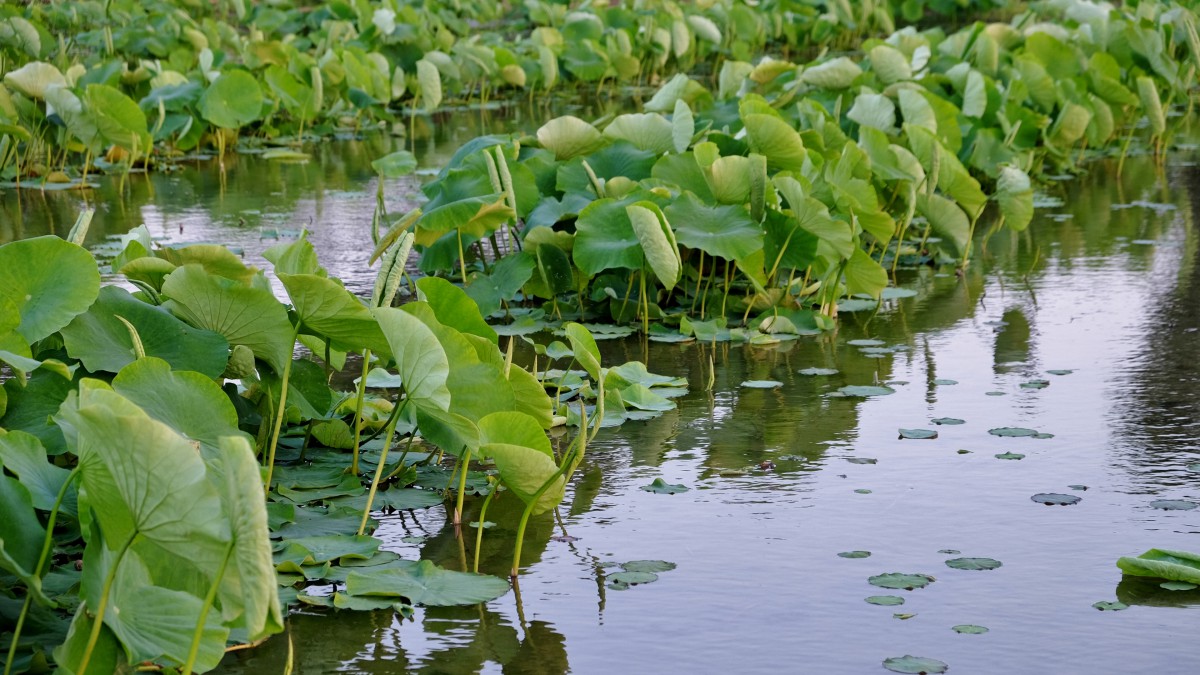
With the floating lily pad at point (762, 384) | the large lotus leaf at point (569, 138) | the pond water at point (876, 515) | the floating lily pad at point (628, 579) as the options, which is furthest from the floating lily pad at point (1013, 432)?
the large lotus leaf at point (569, 138)

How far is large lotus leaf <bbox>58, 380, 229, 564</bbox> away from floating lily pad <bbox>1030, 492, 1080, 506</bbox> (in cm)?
128

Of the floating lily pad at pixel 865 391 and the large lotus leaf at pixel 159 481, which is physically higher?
the large lotus leaf at pixel 159 481

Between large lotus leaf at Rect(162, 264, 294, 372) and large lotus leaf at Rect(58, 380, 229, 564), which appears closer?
large lotus leaf at Rect(58, 380, 229, 564)

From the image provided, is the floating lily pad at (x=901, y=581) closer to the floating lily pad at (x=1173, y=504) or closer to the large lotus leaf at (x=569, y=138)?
the floating lily pad at (x=1173, y=504)

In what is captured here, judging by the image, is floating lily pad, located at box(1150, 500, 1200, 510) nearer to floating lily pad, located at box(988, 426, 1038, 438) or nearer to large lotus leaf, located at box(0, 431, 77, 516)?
floating lily pad, located at box(988, 426, 1038, 438)

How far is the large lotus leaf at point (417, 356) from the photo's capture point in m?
1.71

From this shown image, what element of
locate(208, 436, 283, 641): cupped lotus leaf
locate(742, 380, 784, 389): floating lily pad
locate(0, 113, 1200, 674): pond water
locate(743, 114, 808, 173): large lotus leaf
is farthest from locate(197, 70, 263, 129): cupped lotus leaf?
locate(208, 436, 283, 641): cupped lotus leaf

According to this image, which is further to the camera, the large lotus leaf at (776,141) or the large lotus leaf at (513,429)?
the large lotus leaf at (776,141)

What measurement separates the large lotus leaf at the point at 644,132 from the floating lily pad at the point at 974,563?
1732mm

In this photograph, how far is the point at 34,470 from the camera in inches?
61.9

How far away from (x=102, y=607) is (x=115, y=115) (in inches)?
146

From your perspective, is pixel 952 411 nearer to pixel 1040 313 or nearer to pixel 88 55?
pixel 1040 313

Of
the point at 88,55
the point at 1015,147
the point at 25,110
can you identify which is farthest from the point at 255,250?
the point at 88,55

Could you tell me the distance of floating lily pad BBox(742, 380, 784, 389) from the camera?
107 inches
